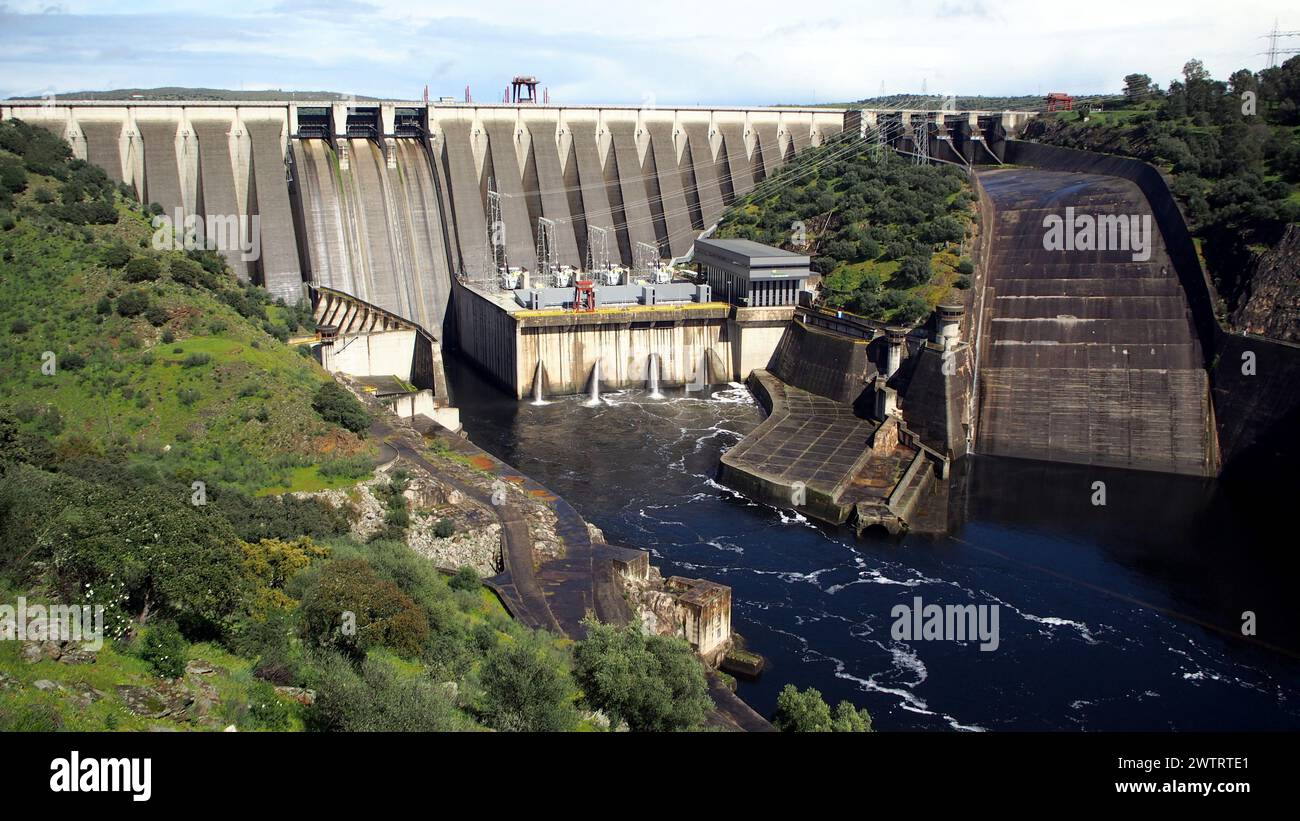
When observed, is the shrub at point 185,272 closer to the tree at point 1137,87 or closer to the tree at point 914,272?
the tree at point 914,272

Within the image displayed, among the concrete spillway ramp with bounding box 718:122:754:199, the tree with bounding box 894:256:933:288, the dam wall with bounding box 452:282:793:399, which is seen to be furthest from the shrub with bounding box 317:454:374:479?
the concrete spillway ramp with bounding box 718:122:754:199

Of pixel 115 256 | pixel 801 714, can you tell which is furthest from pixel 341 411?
pixel 801 714

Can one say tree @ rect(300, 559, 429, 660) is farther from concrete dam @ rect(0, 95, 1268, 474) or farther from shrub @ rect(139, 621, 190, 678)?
concrete dam @ rect(0, 95, 1268, 474)

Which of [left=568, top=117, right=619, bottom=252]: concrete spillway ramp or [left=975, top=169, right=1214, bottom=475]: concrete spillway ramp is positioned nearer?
[left=975, top=169, right=1214, bottom=475]: concrete spillway ramp

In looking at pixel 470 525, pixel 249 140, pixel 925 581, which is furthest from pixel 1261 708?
pixel 249 140

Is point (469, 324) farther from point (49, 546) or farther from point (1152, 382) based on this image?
point (49, 546)
